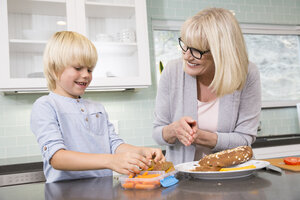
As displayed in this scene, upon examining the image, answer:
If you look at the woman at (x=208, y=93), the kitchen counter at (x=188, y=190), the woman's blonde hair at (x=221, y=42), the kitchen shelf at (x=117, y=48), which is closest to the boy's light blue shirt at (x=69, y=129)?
the kitchen counter at (x=188, y=190)

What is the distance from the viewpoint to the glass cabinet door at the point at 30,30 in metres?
2.15

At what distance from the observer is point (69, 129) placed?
3.76 feet

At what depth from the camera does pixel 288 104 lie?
Result: 3.18 m

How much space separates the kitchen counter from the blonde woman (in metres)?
0.12

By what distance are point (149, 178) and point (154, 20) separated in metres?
2.26

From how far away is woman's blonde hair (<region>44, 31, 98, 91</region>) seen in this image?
116 cm

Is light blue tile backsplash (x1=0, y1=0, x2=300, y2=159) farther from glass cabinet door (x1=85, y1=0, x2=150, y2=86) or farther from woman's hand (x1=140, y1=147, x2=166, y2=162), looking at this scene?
woman's hand (x1=140, y1=147, x2=166, y2=162)

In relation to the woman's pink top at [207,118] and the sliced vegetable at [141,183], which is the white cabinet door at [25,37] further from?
the sliced vegetable at [141,183]

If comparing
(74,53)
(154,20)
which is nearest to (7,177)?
(74,53)

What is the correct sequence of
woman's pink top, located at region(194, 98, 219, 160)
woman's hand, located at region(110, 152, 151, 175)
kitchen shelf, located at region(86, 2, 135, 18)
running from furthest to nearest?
kitchen shelf, located at region(86, 2, 135, 18)
woman's pink top, located at region(194, 98, 219, 160)
woman's hand, located at region(110, 152, 151, 175)

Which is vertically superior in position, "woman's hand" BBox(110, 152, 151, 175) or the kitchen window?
the kitchen window

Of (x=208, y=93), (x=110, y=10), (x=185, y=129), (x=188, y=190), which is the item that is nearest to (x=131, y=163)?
(x=188, y=190)

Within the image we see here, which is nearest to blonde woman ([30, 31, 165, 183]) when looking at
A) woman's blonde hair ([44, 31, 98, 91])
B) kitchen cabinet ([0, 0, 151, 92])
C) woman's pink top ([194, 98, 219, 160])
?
woman's blonde hair ([44, 31, 98, 91])

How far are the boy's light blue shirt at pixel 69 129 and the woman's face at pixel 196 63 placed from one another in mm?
435
